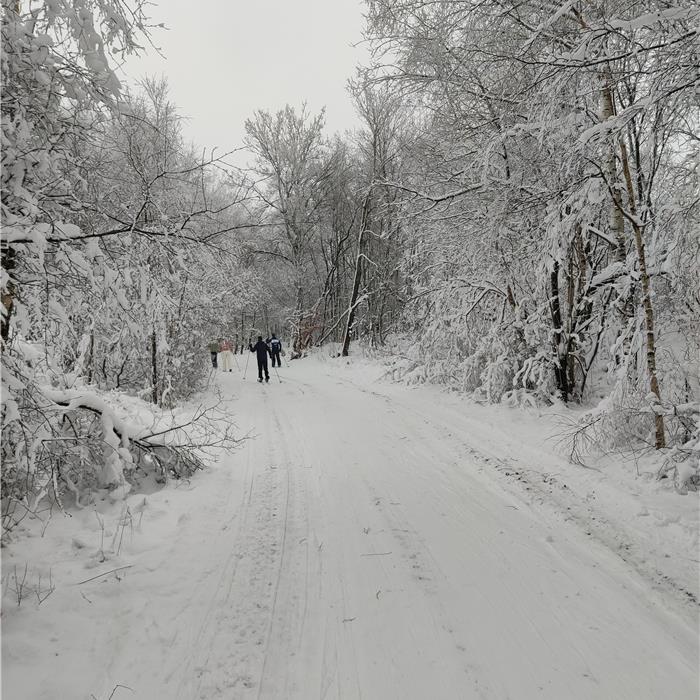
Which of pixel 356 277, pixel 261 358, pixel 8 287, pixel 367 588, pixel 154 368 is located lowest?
pixel 367 588

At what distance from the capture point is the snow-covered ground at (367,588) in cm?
239

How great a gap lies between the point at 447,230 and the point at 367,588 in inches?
335

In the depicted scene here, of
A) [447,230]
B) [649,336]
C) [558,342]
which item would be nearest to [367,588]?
[649,336]

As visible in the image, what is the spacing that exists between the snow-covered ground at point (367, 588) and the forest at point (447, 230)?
30.1 inches

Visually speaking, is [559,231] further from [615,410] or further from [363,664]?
[363,664]

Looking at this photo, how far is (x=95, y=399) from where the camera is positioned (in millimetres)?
4379

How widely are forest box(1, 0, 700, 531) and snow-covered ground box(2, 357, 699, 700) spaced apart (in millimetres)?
765

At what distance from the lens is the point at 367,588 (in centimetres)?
318

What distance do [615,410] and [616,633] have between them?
133 inches

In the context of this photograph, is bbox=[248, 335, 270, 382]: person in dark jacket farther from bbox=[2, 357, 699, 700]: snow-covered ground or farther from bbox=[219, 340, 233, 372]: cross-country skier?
bbox=[2, 357, 699, 700]: snow-covered ground

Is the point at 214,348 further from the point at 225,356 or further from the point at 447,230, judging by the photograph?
the point at 447,230

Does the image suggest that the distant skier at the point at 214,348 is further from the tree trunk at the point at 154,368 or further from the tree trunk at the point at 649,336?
the tree trunk at the point at 649,336

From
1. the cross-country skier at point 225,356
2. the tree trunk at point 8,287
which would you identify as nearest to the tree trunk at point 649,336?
the tree trunk at point 8,287

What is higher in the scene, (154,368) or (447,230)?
(447,230)
